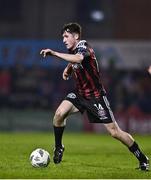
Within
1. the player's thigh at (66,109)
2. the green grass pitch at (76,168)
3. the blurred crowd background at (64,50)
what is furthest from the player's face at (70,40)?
the blurred crowd background at (64,50)

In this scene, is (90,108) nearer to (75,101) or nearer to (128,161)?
(75,101)

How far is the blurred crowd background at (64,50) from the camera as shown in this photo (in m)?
27.4

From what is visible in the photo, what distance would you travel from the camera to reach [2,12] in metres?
35.2

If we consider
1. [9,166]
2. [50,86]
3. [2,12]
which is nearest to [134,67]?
[50,86]

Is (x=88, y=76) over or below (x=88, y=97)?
over

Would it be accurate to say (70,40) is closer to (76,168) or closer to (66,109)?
(66,109)

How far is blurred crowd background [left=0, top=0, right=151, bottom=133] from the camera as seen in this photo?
89.8 ft

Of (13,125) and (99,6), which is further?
(99,6)

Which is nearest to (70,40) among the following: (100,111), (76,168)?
(100,111)

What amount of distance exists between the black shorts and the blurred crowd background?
48.7ft

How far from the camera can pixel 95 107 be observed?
11242 millimetres

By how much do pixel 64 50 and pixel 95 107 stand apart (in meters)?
18.4

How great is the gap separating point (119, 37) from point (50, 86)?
726cm

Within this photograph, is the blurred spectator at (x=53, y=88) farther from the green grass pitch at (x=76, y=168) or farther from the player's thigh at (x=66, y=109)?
the player's thigh at (x=66, y=109)
